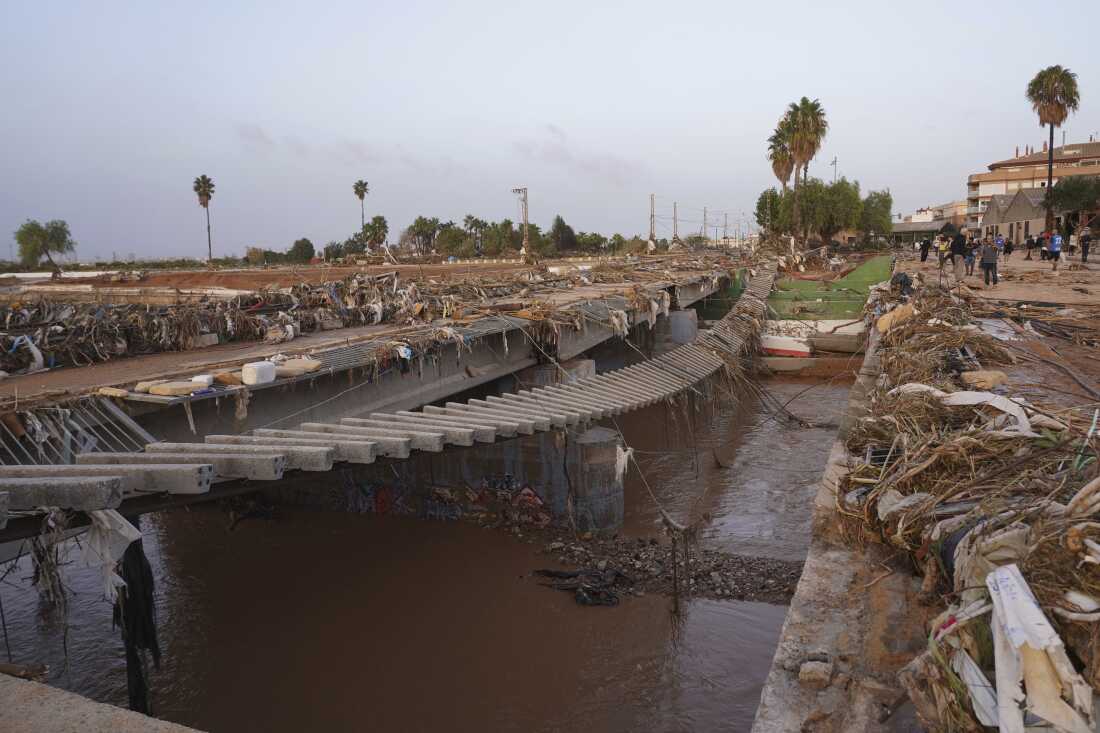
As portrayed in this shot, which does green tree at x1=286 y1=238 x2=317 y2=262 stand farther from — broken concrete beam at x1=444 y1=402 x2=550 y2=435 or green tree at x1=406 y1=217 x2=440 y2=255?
broken concrete beam at x1=444 y1=402 x2=550 y2=435

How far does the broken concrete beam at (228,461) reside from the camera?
6.01m

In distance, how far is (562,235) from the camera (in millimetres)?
75250

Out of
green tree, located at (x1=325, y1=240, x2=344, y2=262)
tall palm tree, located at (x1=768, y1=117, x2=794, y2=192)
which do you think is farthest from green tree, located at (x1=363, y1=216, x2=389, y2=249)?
tall palm tree, located at (x1=768, y1=117, x2=794, y2=192)

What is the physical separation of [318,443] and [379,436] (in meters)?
0.72

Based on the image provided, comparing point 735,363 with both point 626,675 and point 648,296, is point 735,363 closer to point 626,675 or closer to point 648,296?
point 648,296

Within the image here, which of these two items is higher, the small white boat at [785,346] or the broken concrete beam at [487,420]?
the broken concrete beam at [487,420]

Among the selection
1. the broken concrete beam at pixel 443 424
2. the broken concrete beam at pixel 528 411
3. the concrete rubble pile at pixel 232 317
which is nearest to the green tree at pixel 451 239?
the concrete rubble pile at pixel 232 317

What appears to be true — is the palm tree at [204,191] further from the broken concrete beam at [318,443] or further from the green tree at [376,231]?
the broken concrete beam at [318,443]

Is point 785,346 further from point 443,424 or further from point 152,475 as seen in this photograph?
point 152,475

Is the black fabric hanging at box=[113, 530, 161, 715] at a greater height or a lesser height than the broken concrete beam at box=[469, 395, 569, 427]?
lesser

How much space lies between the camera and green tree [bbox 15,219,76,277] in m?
66.6

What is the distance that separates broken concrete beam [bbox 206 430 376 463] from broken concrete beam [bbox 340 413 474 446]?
3.20 feet

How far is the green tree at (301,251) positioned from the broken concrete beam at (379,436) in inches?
2383

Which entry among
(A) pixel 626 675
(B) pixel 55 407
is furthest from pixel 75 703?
(A) pixel 626 675
